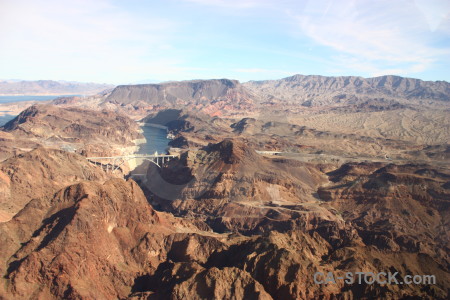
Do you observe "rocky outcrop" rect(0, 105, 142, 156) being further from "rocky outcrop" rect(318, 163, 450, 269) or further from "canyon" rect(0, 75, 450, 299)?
"rocky outcrop" rect(318, 163, 450, 269)

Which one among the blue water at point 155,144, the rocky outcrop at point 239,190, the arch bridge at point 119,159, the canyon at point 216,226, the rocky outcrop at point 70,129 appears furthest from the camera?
the blue water at point 155,144

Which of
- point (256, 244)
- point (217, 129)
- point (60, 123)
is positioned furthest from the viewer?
point (217, 129)

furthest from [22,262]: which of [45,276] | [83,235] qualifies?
[83,235]

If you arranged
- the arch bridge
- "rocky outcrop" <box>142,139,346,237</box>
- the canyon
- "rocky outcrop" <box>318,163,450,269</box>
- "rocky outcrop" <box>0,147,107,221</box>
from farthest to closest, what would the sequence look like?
the arch bridge → "rocky outcrop" <box>142,139,346,237</box> → "rocky outcrop" <box>0,147,107,221</box> → "rocky outcrop" <box>318,163,450,269</box> → the canyon

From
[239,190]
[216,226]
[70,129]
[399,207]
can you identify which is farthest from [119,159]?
[399,207]

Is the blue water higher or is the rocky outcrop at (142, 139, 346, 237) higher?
the rocky outcrop at (142, 139, 346, 237)

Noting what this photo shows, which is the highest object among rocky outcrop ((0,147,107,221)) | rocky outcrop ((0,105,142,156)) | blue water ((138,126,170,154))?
rocky outcrop ((0,147,107,221))

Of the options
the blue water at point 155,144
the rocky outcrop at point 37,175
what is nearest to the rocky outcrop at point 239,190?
the rocky outcrop at point 37,175

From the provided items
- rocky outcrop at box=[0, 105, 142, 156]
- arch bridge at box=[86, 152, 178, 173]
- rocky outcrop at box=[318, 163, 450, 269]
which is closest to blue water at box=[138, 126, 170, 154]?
rocky outcrop at box=[0, 105, 142, 156]

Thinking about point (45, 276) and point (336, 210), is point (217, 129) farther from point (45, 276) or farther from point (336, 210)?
point (45, 276)

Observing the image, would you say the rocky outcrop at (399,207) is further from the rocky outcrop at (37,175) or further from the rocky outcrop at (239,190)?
the rocky outcrop at (37,175)

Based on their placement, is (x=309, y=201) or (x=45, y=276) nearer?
(x=45, y=276)
